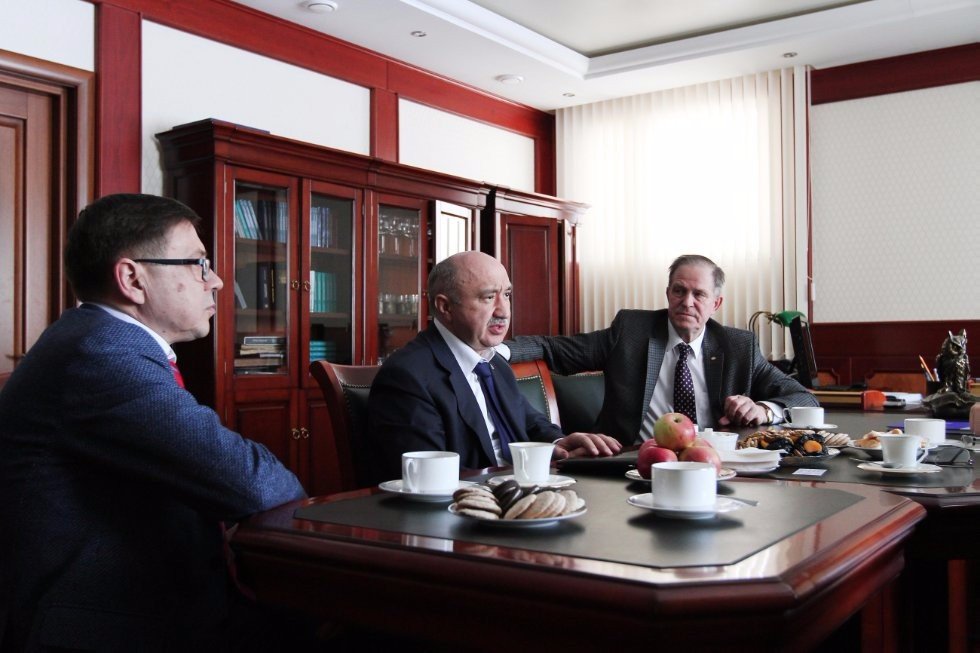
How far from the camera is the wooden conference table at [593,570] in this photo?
87cm

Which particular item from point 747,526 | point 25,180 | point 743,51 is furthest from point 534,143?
point 747,526

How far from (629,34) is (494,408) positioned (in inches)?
145

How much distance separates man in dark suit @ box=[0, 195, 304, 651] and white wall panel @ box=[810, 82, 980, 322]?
4.74m

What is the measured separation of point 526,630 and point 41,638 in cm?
75

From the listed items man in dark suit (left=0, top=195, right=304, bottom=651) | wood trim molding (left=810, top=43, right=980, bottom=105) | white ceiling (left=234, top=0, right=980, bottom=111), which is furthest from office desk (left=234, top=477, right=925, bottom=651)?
wood trim molding (left=810, top=43, right=980, bottom=105)

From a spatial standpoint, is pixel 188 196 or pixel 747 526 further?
pixel 188 196

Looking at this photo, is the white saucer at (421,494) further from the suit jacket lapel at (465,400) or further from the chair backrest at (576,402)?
the chair backrest at (576,402)

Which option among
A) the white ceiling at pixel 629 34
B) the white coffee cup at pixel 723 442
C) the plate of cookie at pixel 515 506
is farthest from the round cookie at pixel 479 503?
the white ceiling at pixel 629 34

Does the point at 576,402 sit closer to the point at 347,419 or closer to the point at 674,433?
the point at 347,419

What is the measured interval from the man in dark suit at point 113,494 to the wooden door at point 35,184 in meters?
2.45

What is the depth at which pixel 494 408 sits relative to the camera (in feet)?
7.53

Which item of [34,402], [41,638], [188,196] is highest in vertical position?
[188,196]

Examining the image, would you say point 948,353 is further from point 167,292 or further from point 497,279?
point 167,292

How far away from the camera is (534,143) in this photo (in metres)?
6.41
